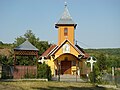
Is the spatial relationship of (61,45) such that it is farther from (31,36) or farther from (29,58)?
(31,36)

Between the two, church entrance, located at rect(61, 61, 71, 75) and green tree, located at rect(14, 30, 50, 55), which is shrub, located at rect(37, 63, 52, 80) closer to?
church entrance, located at rect(61, 61, 71, 75)

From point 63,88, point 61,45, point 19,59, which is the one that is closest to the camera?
point 63,88

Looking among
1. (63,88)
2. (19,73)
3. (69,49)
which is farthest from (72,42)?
(63,88)

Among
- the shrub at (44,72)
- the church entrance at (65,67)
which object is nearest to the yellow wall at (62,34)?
the church entrance at (65,67)

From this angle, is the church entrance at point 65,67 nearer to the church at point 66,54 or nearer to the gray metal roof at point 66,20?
the church at point 66,54

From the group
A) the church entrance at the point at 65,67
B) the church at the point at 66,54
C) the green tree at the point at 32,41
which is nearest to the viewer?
the church at the point at 66,54

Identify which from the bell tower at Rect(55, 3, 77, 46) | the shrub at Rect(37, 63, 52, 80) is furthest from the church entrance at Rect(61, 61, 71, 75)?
the shrub at Rect(37, 63, 52, 80)

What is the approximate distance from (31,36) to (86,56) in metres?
15.2

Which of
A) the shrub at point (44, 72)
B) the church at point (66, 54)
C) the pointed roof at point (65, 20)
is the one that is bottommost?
the shrub at point (44, 72)

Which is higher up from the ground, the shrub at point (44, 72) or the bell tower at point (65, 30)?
the bell tower at point (65, 30)

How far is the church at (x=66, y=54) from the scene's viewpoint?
33344 millimetres

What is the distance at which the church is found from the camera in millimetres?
33344

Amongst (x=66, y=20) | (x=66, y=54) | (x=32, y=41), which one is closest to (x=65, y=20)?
(x=66, y=20)

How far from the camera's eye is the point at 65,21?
1401 inches
